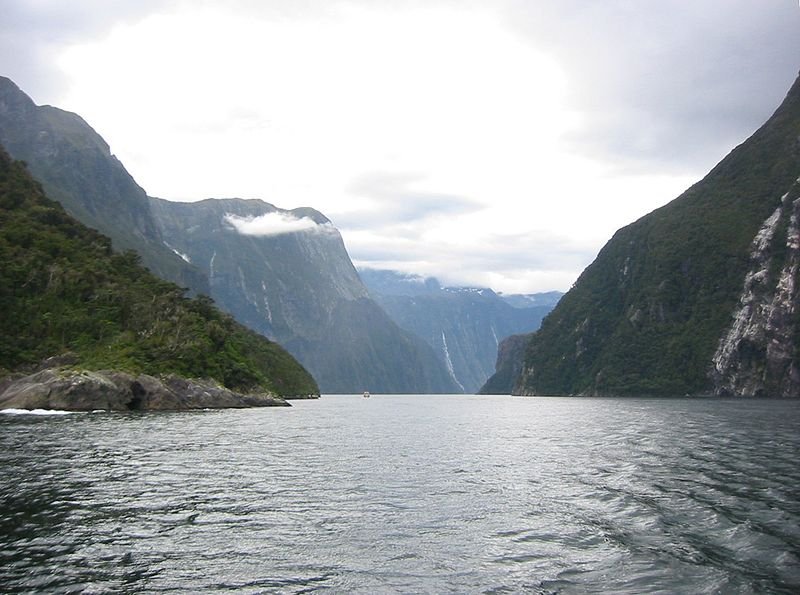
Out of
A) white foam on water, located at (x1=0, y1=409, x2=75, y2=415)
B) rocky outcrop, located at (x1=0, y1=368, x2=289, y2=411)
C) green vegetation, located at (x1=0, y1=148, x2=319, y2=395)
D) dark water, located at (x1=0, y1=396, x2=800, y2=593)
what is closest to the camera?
dark water, located at (x1=0, y1=396, x2=800, y2=593)

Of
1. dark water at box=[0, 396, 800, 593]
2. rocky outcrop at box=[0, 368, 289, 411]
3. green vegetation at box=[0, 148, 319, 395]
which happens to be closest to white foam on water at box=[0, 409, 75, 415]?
→ rocky outcrop at box=[0, 368, 289, 411]

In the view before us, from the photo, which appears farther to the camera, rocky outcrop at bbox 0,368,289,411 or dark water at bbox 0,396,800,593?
rocky outcrop at bbox 0,368,289,411

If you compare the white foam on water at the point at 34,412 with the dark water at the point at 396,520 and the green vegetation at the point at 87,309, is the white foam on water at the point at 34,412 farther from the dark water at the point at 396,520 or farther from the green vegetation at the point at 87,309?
the dark water at the point at 396,520

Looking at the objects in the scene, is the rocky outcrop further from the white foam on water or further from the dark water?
the dark water

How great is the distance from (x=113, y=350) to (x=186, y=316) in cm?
3752

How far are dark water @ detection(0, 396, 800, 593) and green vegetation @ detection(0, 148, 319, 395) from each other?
8229cm

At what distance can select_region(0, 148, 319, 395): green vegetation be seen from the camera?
132000 mm

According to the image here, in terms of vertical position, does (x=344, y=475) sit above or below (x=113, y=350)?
below

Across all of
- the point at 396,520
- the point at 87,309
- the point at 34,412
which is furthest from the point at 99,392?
the point at 396,520

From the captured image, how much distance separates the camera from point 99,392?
118 meters

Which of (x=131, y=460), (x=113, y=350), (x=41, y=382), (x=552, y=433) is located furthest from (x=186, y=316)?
(x=131, y=460)

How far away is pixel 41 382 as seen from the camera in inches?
4542

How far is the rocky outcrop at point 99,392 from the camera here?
11244 centimetres

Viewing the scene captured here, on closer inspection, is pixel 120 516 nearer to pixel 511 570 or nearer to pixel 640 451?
pixel 511 570
